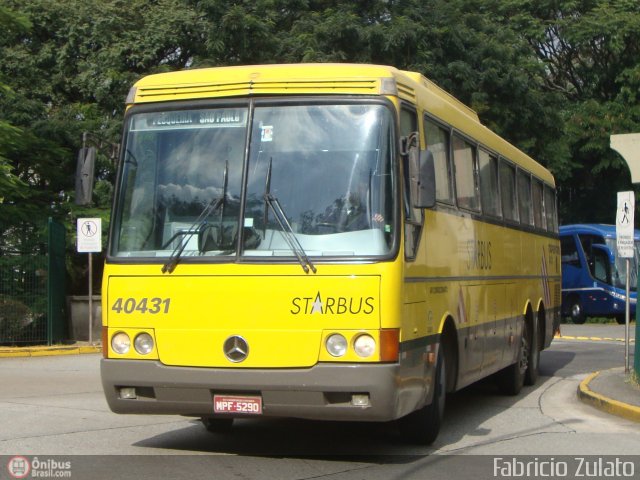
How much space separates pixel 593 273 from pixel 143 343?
32.8 meters

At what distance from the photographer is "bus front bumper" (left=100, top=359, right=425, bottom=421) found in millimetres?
8211

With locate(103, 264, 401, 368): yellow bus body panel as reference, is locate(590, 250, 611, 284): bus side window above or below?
above

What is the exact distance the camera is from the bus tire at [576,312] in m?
40.0

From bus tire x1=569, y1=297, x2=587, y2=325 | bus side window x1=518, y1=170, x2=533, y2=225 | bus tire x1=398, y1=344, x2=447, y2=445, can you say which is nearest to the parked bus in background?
bus tire x1=569, y1=297, x2=587, y2=325

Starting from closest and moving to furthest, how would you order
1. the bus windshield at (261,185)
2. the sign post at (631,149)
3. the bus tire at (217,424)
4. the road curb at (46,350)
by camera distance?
the bus windshield at (261,185)
the bus tire at (217,424)
the sign post at (631,149)
the road curb at (46,350)

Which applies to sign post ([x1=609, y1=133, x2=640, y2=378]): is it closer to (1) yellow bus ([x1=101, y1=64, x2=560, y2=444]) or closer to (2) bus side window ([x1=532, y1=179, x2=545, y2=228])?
(2) bus side window ([x1=532, y1=179, x2=545, y2=228])

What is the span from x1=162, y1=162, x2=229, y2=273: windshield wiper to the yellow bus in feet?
0.04

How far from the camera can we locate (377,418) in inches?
324

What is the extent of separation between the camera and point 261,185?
28.6 ft

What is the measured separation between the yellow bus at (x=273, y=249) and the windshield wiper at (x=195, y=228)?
0.01 metres

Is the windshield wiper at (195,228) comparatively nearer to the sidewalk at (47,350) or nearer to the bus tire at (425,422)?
the bus tire at (425,422)

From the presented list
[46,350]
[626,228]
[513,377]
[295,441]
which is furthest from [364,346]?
[46,350]

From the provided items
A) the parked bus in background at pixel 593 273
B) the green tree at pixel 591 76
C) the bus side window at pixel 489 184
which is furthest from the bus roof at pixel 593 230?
the bus side window at pixel 489 184

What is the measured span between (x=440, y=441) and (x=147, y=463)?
300 cm
